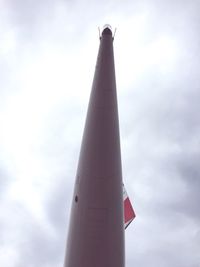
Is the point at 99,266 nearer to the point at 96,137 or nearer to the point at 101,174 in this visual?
the point at 101,174

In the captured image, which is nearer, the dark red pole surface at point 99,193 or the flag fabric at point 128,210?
the dark red pole surface at point 99,193

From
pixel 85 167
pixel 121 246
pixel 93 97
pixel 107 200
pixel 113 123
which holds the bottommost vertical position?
pixel 121 246

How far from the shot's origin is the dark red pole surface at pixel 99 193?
1073cm

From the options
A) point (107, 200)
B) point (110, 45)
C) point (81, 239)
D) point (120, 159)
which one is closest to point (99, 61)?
point (110, 45)

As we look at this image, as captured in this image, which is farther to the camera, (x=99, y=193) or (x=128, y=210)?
(x=128, y=210)

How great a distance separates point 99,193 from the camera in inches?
429

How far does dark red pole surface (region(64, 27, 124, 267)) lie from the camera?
10734 mm

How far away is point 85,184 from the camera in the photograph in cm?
1115

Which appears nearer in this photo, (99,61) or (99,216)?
(99,216)

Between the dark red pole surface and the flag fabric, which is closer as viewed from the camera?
the dark red pole surface

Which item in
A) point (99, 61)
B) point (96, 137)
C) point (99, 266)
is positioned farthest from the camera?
point (99, 61)

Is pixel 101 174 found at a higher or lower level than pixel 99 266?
higher

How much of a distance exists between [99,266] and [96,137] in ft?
11.8

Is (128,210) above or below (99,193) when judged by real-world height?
above
